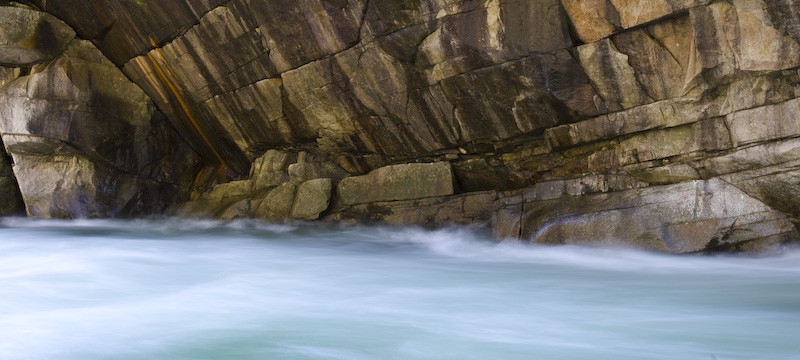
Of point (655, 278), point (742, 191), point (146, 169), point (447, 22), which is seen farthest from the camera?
point (146, 169)

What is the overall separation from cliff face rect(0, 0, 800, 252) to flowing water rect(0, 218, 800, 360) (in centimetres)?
109

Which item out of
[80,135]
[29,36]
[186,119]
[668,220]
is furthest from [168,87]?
[668,220]

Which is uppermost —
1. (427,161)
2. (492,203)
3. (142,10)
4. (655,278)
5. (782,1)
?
(142,10)

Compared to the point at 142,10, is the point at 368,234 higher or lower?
lower

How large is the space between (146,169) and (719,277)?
13.5 m

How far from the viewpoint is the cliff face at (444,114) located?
8.13 meters

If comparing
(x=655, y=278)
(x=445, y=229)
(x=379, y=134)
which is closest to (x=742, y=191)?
(x=655, y=278)

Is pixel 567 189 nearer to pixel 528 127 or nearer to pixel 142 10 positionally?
pixel 528 127

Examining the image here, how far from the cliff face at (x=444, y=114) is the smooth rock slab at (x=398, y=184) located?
0.13 feet

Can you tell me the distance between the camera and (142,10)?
1275 centimetres

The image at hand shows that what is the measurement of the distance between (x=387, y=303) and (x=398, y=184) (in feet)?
21.4

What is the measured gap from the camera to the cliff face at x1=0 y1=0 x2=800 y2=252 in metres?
8.13

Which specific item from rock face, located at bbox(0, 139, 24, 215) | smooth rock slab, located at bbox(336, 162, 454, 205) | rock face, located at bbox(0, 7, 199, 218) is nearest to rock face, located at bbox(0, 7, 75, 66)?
rock face, located at bbox(0, 7, 199, 218)

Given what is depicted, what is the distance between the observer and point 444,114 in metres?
10.9
